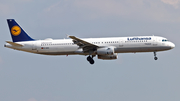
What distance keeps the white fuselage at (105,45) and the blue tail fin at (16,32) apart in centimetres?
136

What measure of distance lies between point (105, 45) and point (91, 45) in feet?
8.08

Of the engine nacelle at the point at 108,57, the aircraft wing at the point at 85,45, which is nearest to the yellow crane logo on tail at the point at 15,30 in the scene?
the aircraft wing at the point at 85,45

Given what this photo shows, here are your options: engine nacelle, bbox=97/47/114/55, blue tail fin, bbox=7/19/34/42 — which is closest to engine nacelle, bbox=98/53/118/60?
engine nacelle, bbox=97/47/114/55

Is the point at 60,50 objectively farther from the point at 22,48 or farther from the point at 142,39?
the point at 142,39

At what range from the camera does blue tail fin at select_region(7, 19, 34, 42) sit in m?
64.4

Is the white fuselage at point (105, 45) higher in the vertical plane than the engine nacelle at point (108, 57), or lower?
higher

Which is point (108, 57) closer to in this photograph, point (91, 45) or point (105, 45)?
point (105, 45)

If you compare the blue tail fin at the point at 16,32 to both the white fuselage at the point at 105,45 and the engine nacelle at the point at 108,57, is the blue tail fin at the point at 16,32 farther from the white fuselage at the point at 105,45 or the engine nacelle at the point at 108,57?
the engine nacelle at the point at 108,57

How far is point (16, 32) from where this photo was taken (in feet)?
213

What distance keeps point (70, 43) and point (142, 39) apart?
12578 millimetres

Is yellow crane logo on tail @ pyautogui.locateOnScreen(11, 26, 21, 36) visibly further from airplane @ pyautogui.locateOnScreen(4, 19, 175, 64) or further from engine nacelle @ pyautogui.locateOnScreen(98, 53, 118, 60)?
engine nacelle @ pyautogui.locateOnScreen(98, 53, 118, 60)

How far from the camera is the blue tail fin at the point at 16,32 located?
64438mm

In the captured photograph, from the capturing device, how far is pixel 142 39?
5981cm

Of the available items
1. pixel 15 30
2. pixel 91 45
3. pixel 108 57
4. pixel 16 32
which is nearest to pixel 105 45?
pixel 91 45
